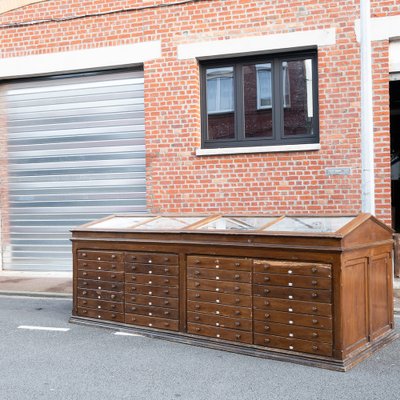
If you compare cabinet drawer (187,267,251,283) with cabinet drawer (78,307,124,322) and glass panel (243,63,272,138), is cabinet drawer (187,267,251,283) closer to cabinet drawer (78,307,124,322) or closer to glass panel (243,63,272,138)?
cabinet drawer (78,307,124,322)

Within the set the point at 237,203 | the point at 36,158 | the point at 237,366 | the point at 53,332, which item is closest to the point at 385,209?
the point at 237,203

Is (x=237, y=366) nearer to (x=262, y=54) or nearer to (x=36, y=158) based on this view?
(x=262, y=54)

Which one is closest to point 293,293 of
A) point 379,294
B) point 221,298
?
point 221,298

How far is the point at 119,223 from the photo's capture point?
759 cm

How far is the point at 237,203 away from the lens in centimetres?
1031

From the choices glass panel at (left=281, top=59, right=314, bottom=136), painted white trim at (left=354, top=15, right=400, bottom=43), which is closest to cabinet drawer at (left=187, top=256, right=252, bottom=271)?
glass panel at (left=281, top=59, right=314, bottom=136)

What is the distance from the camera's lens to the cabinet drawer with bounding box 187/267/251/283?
5.99 m

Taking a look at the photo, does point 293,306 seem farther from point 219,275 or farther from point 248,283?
point 219,275

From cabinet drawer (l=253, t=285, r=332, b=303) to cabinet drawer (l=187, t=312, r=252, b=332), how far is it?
355 mm

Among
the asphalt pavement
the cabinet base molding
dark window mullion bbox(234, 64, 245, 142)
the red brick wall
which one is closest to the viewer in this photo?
the asphalt pavement

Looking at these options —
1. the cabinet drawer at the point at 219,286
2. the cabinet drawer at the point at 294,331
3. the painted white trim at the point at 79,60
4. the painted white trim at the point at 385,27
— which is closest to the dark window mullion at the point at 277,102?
the painted white trim at the point at 385,27

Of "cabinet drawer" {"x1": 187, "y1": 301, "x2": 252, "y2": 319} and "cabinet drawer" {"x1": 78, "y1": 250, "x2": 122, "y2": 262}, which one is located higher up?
"cabinet drawer" {"x1": 78, "y1": 250, "x2": 122, "y2": 262}

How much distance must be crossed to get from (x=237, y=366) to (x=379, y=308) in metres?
1.81

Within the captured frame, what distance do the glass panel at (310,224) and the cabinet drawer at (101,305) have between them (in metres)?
2.25
